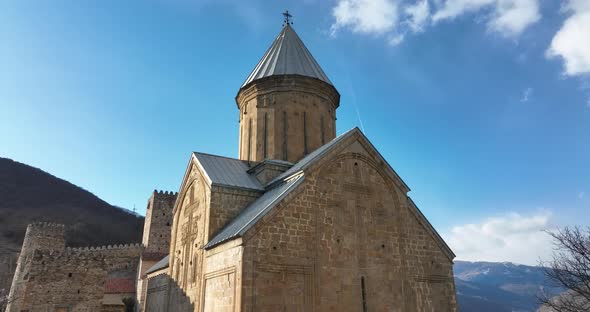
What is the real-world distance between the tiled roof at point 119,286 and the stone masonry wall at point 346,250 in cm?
2097

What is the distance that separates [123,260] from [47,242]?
538 cm

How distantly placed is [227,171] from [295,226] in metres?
4.10

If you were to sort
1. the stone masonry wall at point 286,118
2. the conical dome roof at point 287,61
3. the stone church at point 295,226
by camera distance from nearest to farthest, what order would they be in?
the stone church at point 295,226, the stone masonry wall at point 286,118, the conical dome roof at point 287,61

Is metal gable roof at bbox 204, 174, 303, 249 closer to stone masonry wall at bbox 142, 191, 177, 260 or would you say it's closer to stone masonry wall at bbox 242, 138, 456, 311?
stone masonry wall at bbox 242, 138, 456, 311

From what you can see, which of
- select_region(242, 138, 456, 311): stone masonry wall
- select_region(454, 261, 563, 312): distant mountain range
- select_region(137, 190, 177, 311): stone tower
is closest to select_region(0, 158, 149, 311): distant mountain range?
select_region(137, 190, 177, 311): stone tower

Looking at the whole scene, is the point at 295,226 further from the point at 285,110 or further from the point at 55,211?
the point at 55,211

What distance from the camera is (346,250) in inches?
381

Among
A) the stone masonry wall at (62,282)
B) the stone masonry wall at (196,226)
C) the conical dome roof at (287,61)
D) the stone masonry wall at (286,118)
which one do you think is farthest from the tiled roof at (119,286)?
the conical dome roof at (287,61)

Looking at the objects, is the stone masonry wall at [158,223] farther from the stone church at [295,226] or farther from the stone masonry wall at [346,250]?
the stone masonry wall at [346,250]

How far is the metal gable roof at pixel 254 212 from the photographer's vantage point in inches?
341

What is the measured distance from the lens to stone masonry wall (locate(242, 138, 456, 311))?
8469 millimetres

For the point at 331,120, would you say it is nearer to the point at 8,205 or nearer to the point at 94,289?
the point at 94,289

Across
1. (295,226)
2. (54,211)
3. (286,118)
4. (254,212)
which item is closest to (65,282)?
(254,212)

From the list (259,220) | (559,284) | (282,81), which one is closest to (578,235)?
(559,284)
